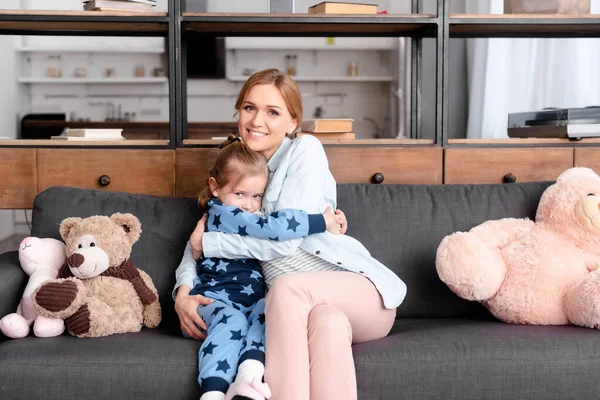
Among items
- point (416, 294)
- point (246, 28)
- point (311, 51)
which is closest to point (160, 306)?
point (416, 294)

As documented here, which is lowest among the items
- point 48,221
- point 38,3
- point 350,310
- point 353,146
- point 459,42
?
point 350,310

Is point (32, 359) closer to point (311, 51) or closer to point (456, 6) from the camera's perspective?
point (456, 6)

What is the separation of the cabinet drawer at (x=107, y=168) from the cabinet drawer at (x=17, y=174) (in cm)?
3

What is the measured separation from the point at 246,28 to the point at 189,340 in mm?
1294

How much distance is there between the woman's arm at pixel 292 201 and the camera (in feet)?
6.18

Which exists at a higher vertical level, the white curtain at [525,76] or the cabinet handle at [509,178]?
the white curtain at [525,76]

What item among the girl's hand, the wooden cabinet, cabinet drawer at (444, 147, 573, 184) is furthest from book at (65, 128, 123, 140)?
cabinet drawer at (444, 147, 573, 184)

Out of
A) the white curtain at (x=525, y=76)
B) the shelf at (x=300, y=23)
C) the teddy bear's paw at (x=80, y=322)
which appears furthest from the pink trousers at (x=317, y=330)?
the white curtain at (x=525, y=76)

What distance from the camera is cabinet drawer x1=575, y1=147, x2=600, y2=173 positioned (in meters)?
2.57

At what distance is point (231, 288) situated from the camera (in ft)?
6.17

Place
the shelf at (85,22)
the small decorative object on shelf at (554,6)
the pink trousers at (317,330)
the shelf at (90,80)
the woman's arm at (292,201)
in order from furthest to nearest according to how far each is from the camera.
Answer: the shelf at (90,80) < the small decorative object on shelf at (554,6) < the shelf at (85,22) < the woman's arm at (292,201) < the pink trousers at (317,330)

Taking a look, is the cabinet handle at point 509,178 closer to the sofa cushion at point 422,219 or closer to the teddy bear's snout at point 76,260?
the sofa cushion at point 422,219

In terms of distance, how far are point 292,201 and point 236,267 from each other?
0.75 feet

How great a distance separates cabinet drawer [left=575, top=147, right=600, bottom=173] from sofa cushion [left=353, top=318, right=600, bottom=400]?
1007 millimetres
